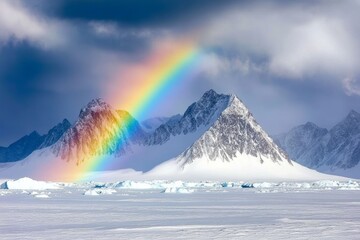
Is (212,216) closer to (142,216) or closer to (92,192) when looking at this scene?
(142,216)

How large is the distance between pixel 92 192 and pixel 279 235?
7976 cm

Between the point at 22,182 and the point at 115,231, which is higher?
the point at 22,182

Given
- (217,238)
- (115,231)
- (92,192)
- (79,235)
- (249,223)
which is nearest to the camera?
(217,238)

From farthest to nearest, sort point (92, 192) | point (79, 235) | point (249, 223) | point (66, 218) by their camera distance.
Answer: point (92, 192), point (66, 218), point (249, 223), point (79, 235)

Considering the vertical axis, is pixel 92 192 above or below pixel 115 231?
above

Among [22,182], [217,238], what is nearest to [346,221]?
[217,238]

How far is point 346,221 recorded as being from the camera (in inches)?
1758

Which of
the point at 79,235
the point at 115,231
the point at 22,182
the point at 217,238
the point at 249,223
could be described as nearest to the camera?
the point at 217,238

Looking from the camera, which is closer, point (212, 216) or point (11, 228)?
point (11, 228)

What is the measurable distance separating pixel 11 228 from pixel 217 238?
52.2 feet

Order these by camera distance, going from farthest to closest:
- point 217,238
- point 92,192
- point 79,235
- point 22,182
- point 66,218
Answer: point 22,182, point 92,192, point 66,218, point 79,235, point 217,238

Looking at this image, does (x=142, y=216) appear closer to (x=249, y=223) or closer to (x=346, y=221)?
(x=249, y=223)

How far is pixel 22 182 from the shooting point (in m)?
165

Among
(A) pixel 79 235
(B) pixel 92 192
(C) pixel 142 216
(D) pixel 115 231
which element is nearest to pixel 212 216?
(C) pixel 142 216
